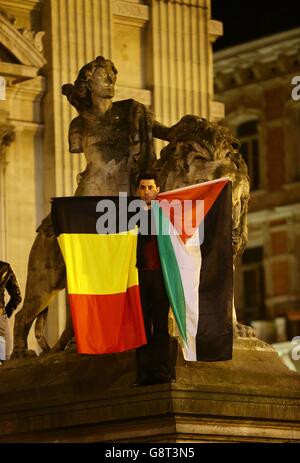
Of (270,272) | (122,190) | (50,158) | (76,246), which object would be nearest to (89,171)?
(122,190)

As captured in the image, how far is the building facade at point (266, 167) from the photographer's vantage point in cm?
5634

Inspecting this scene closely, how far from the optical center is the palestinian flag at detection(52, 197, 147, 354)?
837 inches

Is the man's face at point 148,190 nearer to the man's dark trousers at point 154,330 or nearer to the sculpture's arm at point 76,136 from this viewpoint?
the man's dark trousers at point 154,330

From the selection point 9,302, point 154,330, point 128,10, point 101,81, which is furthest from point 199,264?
point 128,10

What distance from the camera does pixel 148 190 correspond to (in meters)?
21.2

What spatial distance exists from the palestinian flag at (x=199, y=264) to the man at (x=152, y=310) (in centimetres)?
9

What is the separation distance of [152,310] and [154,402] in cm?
82

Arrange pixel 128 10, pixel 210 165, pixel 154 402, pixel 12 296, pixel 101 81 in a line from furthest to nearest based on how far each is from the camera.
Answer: pixel 128 10 → pixel 12 296 → pixel 101 81 → pixel 210 165 → pixel 154 402

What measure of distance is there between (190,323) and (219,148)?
2.15m

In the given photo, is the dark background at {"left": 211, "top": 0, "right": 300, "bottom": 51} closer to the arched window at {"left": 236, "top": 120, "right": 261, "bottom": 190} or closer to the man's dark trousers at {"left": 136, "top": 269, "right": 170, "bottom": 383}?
the arched window at {"left": 236, "top": 120, "right": 261, "bottom": 190}
